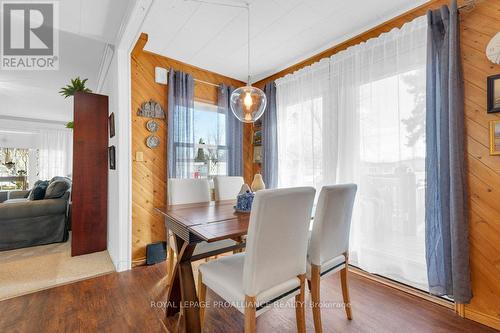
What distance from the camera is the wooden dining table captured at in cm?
137

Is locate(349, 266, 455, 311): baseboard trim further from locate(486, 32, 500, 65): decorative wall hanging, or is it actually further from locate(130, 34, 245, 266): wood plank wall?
locate(130, 34, 245, 266): wood plank wall

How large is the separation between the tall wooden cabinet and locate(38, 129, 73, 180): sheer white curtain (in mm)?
4968

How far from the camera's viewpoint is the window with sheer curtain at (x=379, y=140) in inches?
79.0

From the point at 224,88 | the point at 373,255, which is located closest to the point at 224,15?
the point at 224,88

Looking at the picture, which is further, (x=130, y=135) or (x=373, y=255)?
(x=130, y=135)

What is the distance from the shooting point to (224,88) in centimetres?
351

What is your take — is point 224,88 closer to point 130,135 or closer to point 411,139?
point 130,135

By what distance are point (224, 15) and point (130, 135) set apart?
1.59 m

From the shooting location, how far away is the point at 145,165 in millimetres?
2812

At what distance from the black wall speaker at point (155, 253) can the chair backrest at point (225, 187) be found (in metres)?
0.91

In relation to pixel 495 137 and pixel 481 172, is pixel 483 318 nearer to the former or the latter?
pixel 481 172

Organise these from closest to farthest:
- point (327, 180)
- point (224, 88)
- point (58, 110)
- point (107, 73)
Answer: point (327, 180), point (107, 73), point (224, 88), point (58, 110)

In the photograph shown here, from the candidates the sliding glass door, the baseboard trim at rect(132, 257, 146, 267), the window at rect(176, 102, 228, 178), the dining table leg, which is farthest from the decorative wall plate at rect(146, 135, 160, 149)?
the sliding glass door

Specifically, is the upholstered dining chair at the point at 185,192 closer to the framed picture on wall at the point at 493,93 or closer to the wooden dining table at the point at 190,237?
the wooden dining table at the point at 190,237
